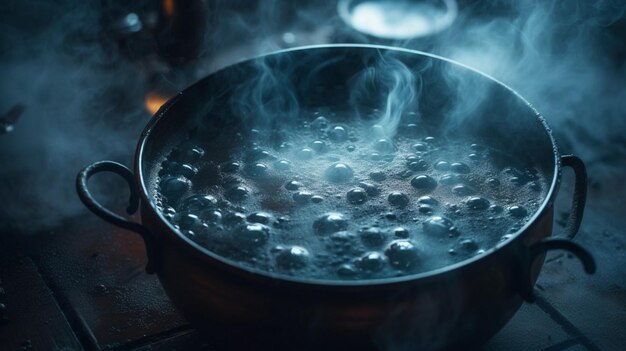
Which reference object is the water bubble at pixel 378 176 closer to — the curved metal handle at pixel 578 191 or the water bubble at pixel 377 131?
the water bubble at pixel 377 131

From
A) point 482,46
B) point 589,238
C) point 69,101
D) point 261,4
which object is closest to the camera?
point 589,238

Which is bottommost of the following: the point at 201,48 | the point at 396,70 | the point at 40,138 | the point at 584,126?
the point at 40,138

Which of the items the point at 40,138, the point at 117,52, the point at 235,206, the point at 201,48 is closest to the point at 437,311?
the point at 235,206

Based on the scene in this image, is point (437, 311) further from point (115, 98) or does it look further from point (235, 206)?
point (115, 98)

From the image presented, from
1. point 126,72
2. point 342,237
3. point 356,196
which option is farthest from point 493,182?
point 126,72

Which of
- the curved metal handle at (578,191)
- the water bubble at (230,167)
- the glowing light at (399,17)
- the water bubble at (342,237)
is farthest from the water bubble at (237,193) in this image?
the glowing light at (399,17)

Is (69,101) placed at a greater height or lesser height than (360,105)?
lesser
